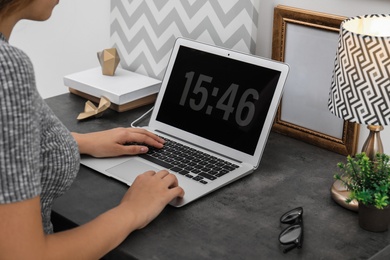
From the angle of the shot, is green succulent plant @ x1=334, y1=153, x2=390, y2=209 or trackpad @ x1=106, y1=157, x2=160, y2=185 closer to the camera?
green succulent plant @ x1=334, y1=153, x2=390, y2=209

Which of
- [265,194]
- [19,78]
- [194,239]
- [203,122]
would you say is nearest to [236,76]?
[203,122]

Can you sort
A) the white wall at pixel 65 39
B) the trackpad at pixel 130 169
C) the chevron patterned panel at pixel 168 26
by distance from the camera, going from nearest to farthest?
the trackpad at pixel 130 169 < the chevron patterned panel at pixel 168 26 < the white wall at pixel 65 39

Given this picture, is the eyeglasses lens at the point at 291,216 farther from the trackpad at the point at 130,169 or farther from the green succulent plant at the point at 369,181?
the trackpad at the point at 130,169

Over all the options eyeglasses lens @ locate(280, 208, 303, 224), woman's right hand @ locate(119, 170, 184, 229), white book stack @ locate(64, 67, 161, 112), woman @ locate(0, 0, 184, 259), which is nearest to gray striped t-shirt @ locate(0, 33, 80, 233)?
woman @ locate(0, 0, 184, 259)

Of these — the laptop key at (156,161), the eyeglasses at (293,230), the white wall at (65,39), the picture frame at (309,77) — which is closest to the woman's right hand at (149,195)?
the laptop key at (156,161)

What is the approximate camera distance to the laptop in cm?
137

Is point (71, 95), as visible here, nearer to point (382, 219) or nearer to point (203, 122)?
point (203, 122)

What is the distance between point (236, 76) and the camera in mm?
1470

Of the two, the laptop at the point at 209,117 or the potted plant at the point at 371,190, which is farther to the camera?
the laptop at the point at 209,117

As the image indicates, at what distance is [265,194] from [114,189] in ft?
1.02

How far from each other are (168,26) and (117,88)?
24 centimetres

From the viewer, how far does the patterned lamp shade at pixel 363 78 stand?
1128 millimetres

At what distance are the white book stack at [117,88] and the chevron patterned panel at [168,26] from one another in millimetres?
81

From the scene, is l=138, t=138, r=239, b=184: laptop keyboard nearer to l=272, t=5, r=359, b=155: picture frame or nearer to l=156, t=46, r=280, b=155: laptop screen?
l=156, t=46, r=280, b=155: laptop screen
